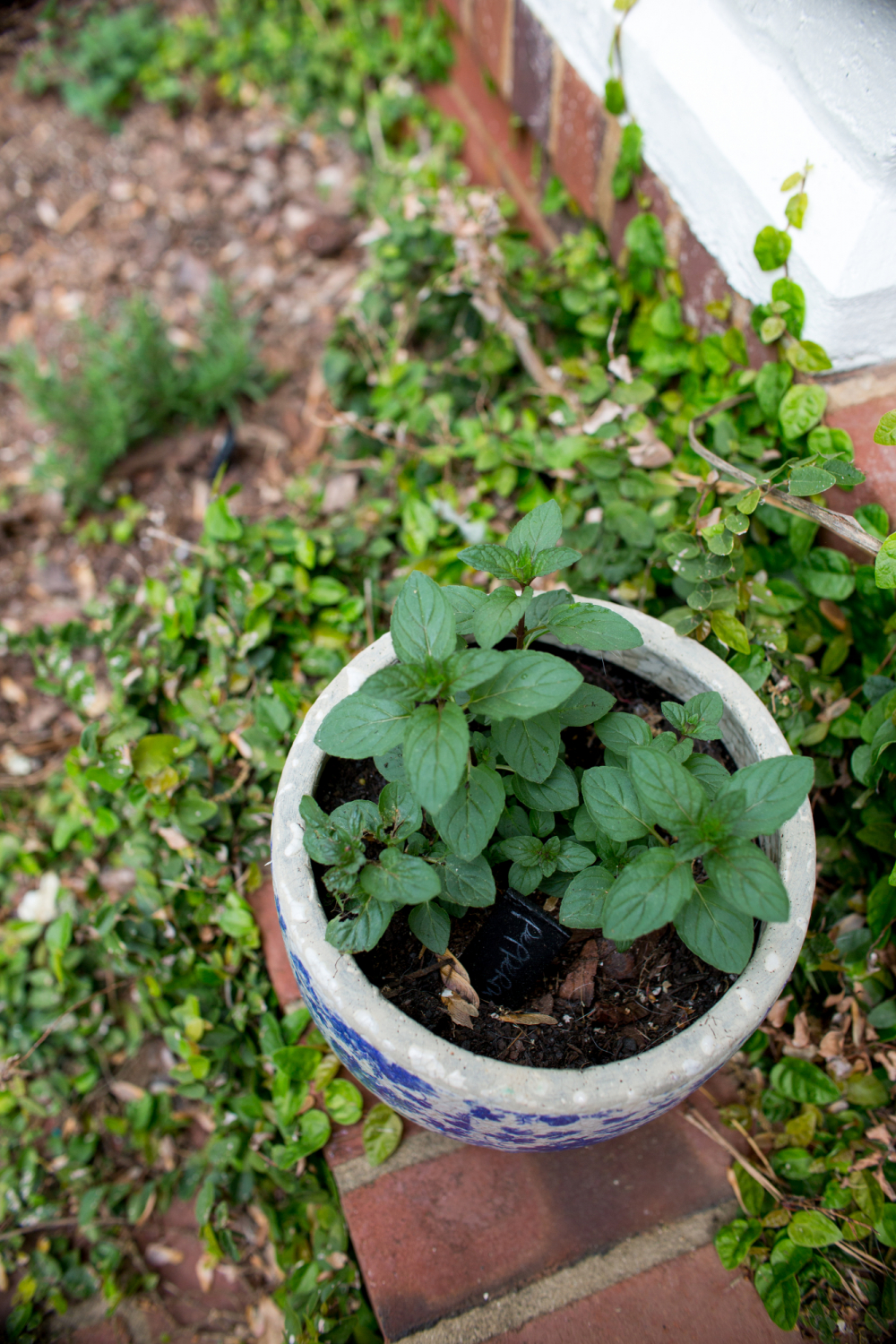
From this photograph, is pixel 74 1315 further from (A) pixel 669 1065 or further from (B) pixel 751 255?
(B) pixel 751 255

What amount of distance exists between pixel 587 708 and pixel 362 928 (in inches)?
15.8

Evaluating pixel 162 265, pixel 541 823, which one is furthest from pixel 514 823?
pixel 162 265

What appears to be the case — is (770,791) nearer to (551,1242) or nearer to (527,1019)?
Result: (527,1019)

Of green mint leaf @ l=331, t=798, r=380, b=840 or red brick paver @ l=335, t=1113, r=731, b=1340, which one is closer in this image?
green mint leaf @ l=331, t=798, r=380, b=840

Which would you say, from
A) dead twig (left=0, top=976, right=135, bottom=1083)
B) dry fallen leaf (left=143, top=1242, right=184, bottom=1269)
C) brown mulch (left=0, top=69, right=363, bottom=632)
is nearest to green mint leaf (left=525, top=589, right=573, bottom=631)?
dead twig (left=0, top=976, right=135, bottom=1083)

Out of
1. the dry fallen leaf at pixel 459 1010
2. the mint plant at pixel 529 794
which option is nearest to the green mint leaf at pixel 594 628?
the mint plant at pixel 529 794

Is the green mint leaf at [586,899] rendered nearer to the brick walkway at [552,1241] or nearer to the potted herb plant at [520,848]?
the potted herb plant at [520,848]

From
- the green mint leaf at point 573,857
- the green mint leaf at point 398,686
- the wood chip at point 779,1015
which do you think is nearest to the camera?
the green mint leaf at point 398,686

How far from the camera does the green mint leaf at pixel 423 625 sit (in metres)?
0.99

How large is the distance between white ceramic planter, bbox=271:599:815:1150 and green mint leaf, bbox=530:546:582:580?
1.21 ft

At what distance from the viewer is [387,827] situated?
108 centimetres

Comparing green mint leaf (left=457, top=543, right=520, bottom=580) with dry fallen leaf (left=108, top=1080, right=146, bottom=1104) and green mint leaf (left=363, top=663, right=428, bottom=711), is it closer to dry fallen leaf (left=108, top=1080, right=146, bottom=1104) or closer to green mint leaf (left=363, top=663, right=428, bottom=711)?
green mint leaf (left=363, top=663, right=428, bottom=711)

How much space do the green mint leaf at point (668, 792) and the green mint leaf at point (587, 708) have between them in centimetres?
12

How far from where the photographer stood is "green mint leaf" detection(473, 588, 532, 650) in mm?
1010
